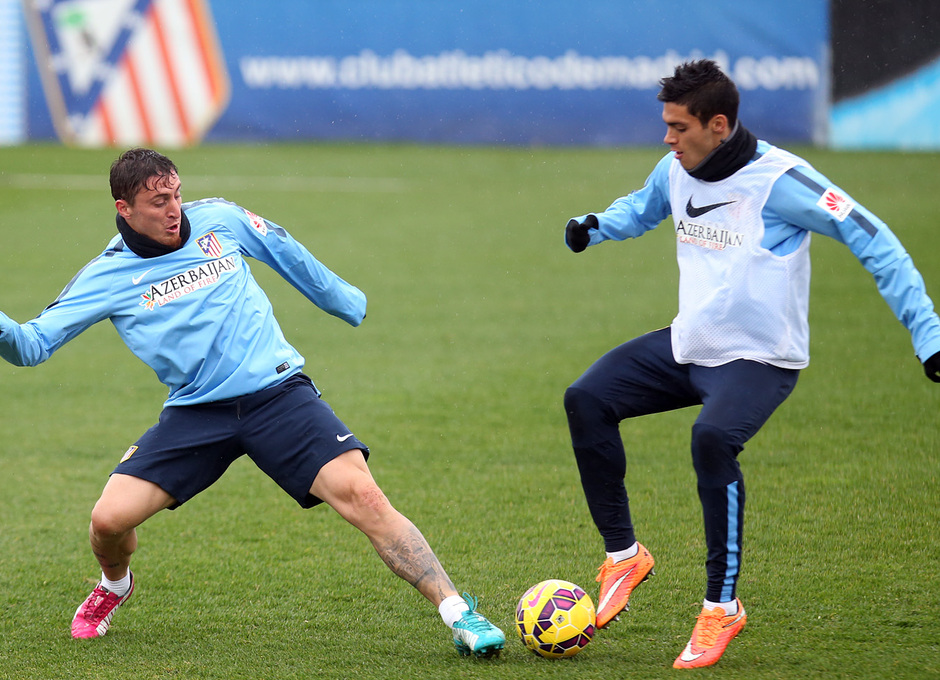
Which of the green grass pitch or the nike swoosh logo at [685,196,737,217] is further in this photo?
the green grass pitch

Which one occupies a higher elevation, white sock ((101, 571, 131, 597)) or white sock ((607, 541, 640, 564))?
white sock ((101, 571, 131, 597))

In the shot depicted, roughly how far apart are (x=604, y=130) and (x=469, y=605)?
1940 centimetres

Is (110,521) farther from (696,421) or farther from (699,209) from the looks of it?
(699,209)

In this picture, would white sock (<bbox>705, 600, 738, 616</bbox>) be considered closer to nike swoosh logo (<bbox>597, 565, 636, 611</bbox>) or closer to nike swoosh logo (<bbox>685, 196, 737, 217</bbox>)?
nike swoosh logo (<bbox>597, 565, 636, 611</bbox>)

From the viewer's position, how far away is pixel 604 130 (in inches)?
882

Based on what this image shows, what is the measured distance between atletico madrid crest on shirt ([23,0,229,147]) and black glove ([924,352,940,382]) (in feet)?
68.2

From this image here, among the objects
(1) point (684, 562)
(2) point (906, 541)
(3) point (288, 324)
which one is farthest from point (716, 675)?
(3) point (288, 324)

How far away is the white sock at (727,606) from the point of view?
385 centimetres

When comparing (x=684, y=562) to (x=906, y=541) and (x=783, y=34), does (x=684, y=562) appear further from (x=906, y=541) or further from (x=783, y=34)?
(x=783, y=34)

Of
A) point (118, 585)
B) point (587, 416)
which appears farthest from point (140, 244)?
point (587, 416)

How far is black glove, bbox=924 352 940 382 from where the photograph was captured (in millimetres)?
3523

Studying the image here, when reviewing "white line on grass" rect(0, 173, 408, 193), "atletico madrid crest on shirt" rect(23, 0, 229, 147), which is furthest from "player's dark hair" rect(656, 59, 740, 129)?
"atletico madrid crest on shirt" rect(23, 0, 229, 147)

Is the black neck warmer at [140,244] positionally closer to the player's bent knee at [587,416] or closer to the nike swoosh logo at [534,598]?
the player's bent knee at [587,416]

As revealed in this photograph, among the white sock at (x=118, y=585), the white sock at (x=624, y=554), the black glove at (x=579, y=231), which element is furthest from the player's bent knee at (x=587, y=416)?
the white sock at (x=118, y=585)
